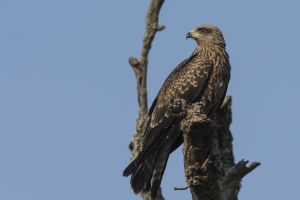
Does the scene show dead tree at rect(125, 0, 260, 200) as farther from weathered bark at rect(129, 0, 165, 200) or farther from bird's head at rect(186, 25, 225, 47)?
bird's head at rect(186, 25, 225, 47)

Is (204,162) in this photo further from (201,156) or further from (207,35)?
(207,35)

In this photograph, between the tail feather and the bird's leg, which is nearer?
the bird's leg

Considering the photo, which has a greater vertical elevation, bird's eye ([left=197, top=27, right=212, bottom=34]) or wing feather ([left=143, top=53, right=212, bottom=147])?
bird's eye ([left=197, top=27, right=212, bottom=34])

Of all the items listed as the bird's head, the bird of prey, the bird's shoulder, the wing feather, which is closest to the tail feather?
the bird of prey

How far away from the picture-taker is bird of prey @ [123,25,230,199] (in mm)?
10445

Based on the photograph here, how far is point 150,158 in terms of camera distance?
10.7 m

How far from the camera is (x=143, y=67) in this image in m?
12.5

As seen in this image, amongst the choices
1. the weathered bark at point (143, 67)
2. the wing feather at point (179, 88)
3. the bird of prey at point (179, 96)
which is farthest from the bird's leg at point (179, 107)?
the weathered bark at point (143, 67)

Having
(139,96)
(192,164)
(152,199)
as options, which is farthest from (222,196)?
(139,96)

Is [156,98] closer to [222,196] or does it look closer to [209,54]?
[209,54]

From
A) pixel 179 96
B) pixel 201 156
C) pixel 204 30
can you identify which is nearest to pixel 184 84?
pixel 179 96

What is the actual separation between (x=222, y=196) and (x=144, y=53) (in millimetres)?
4732

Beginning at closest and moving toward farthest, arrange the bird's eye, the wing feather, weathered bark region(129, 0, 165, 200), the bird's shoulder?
the wing feather → the bird's shoulder → weathered bark region(129, 0, 165, 200) → the bird's eye

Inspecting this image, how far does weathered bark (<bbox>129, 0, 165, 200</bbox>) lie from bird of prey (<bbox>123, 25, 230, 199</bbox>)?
28 cm
